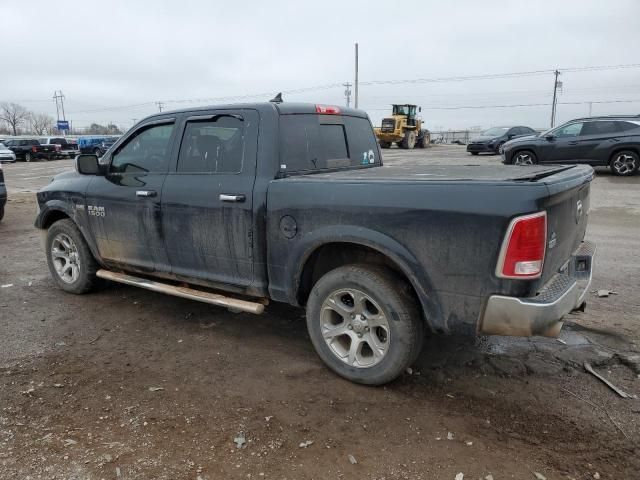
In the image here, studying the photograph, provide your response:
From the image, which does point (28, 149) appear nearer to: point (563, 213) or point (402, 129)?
point (402, 129)

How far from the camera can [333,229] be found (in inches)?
126

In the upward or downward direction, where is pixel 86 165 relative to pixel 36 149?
upward

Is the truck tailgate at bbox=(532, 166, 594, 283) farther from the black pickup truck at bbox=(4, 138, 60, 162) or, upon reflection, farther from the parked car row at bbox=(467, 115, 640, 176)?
the black pickup truck at bbox=(4, 138, 60, 162)

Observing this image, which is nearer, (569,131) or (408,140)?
(569,131)

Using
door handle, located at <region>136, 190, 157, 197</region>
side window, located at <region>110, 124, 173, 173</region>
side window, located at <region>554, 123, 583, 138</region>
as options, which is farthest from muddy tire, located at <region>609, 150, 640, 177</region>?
door handle, located at <region>136, 190, 157, 197</region>

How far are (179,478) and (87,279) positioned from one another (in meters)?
3.23

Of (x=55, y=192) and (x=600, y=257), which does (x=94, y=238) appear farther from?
(x=600, y=257)

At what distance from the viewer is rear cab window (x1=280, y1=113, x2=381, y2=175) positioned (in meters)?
3.73

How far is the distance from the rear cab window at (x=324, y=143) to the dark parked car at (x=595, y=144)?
39.3 ft

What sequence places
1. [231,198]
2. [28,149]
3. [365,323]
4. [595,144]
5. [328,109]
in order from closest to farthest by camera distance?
[365,323] → [231,198] → [328,109] → [595,144] → [28,149]

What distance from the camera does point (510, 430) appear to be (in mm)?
2850

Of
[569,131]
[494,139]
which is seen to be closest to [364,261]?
[569,131]

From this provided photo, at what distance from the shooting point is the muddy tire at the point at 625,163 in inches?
557

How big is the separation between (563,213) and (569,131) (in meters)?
13.6
